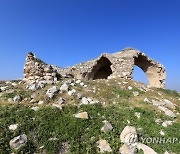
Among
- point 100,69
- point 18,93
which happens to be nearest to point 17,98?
point 18,93

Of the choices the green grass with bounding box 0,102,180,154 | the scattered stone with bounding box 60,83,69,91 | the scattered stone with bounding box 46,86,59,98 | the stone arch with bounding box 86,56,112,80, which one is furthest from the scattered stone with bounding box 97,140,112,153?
the stone arch with bounding box 86,56,112,80

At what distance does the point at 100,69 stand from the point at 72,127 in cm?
2276

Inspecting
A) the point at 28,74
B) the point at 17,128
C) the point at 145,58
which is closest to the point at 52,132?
the point at 17,128

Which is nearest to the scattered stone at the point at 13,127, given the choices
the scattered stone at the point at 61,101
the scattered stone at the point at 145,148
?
the scattered stone at the point at 61,101

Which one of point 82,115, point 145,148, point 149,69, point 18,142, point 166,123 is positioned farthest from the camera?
point 149,69

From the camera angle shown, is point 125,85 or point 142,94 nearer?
point 142,94

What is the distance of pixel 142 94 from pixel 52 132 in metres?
7.88

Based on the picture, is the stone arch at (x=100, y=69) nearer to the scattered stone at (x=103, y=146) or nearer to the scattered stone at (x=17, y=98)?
the scattered stone at (x=17, y=98)

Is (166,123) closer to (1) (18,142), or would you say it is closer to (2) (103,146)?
(2) (103,146)

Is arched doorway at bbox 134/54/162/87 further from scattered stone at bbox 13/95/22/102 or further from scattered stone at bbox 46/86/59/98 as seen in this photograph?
scattered stone at bbox 13/95/22/102

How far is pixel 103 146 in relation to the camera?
9.57 metres

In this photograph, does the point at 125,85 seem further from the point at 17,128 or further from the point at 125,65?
the point at 17,128

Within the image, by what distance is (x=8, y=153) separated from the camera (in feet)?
28.7

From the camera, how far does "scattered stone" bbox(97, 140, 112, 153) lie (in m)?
9.41
